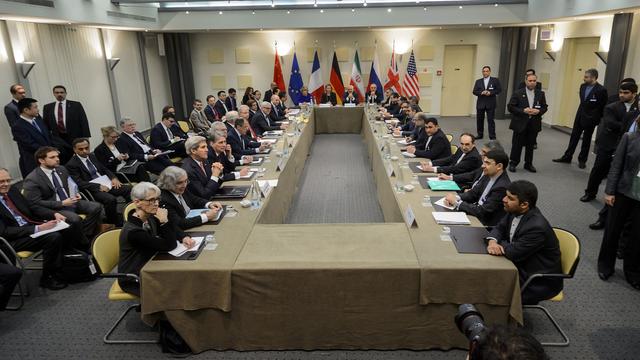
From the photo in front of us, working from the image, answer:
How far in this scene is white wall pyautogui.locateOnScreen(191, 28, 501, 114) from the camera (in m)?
12.2

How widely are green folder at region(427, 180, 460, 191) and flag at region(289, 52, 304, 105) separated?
8.87 meters

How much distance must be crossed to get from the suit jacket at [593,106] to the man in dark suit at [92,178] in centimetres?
698

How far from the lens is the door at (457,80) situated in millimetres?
12523

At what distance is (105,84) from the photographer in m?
9.41

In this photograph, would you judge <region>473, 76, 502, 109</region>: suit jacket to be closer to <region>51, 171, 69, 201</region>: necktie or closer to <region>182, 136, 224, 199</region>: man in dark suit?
<region>182, 136, 224, 199</region>: man in dark suit

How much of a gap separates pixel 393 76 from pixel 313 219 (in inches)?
312

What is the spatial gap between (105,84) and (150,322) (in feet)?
26.9

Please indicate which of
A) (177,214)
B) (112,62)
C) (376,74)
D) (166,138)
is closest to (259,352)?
(177,214)

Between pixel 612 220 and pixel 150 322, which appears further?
pixel 612 220

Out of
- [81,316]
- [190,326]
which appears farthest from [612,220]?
[81,316]

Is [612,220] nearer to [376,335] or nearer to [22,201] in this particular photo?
[376,335]

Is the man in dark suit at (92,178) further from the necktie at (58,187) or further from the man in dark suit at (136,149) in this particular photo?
the man in dark suit at (136,149)

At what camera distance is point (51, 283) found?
3.85 metres

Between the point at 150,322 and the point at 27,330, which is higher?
the point at 150,322
